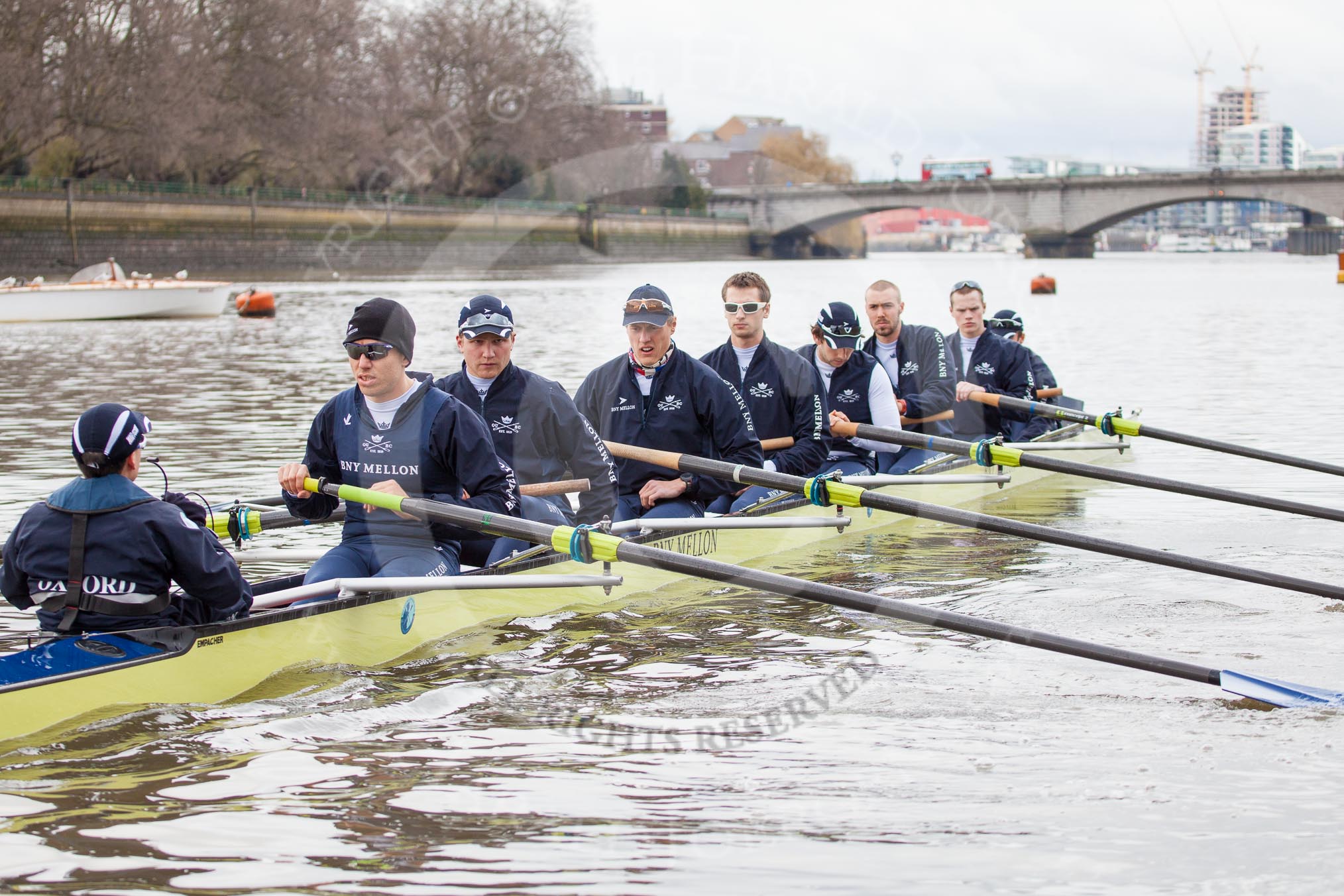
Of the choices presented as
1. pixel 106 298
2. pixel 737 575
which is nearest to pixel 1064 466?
pixel 737 575

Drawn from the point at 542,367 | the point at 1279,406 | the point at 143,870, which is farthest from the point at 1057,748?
the point at 542,367

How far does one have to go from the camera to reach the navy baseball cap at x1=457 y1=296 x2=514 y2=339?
7496 mm

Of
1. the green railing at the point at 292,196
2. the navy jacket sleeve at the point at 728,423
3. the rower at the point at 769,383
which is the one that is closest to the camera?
the navy jacket sleeve at the point at 728,423

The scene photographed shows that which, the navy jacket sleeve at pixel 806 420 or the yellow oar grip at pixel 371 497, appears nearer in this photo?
the yellow oar grip at pixel 371 497

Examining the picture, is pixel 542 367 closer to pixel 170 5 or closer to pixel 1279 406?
pixel 1279 406

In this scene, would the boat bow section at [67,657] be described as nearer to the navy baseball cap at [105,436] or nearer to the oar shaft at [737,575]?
the navy baseball cap at [105,436]

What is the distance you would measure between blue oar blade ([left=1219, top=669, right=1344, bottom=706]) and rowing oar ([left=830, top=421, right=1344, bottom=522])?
10.6 feet

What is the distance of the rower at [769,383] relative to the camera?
30.8 ft

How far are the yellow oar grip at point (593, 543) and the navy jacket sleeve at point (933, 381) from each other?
5.64 metres

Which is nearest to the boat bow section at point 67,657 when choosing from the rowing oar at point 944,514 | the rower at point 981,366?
the rowing oar at point 944,514

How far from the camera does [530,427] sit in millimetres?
7871

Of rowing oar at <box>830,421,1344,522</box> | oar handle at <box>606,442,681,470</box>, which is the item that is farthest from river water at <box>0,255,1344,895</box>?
oar handle at <box>606,442,681,470</box>

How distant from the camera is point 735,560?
29.3ft

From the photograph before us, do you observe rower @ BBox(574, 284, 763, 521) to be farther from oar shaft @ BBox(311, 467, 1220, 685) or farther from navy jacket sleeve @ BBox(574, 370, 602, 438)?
oar shaft @ BBox(311, 467, 1220, 685)
